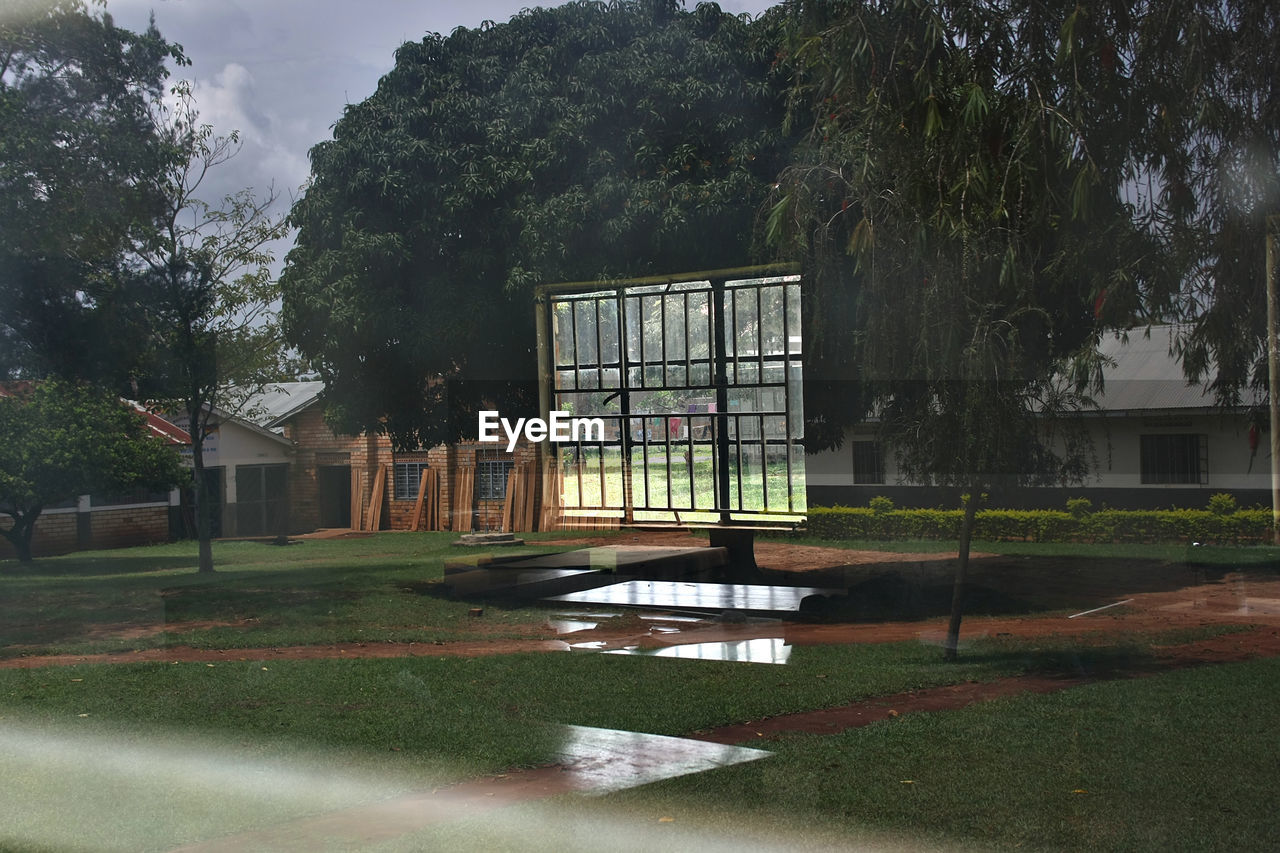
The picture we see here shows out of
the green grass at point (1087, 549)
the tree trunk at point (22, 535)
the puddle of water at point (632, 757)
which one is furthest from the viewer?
the tree trunk at point (22, 535)

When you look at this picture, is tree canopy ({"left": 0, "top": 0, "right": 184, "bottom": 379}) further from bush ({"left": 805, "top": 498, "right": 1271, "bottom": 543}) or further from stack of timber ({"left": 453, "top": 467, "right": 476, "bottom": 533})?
bush ({"left": 805, "top": 498, "right": 1271, "bottom": 543})

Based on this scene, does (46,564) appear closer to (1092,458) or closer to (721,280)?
(721,280)

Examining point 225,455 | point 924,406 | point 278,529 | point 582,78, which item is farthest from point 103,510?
point 924,406

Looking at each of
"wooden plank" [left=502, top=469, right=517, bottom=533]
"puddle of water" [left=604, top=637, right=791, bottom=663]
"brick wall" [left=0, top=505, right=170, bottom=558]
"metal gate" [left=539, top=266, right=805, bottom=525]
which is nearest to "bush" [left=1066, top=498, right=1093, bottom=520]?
"metal gate" [left=539, top=266, right=805, bottom=525]

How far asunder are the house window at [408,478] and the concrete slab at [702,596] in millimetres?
1331

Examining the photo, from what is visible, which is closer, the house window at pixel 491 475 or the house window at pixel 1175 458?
the house window at pixel 1175 458

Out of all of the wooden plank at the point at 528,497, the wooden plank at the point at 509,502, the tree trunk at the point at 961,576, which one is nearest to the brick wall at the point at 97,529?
the wooden plank at the point at 509,502

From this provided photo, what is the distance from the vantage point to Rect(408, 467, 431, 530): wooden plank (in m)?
6.95

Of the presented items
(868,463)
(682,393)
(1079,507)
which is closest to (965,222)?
(868,463)

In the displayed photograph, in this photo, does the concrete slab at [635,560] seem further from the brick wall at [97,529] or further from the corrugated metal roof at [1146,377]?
the brick wall at [97,529]

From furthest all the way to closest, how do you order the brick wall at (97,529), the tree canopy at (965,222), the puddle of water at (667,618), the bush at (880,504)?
the brick wall at (97,529) → the puddle of water at (667,618) → the bush at (880,504) → the tree canopy at (965,222)

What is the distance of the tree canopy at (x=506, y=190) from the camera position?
6.32 m

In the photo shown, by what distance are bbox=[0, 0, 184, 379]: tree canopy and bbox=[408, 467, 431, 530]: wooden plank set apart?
2842mm

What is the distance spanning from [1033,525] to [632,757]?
282 centimetres
